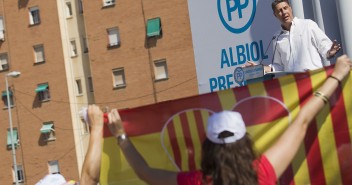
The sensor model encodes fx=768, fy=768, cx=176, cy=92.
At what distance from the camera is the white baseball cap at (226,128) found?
352 cm

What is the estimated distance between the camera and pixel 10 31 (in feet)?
147

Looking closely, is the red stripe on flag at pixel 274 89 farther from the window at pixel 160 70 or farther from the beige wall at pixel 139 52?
the window at pixel 160 70

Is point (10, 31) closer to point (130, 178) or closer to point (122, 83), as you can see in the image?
point (122, 83)

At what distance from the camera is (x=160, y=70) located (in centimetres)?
4028

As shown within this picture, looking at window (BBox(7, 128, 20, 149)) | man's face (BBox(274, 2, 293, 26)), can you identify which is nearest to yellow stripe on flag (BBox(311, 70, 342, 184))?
man's face (BBox(274, 2, 293, 26))

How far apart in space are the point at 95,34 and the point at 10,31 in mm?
6068

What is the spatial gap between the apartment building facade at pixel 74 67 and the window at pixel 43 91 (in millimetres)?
57

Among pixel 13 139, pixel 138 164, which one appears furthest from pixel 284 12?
pixel 13 139

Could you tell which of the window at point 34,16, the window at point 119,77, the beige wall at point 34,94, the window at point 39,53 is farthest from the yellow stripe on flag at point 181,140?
the window at point 34,16

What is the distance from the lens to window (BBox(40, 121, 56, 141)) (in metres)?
43.4

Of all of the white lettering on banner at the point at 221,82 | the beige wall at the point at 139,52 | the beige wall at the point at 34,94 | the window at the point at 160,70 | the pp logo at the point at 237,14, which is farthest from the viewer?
the beige wall at the point at 34,94

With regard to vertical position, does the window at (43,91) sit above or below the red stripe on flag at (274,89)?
above

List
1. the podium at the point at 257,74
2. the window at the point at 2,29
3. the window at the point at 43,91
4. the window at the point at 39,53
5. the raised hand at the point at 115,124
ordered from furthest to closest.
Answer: the window at the point at 2,29 → the window at the point at 39,53 → the window at the point at 43,91 → the podium at the point at 257,74 → the raised hand at the point at 115,124

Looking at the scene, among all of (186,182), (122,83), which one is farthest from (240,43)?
(122,83)
